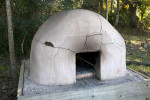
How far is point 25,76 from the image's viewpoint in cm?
386

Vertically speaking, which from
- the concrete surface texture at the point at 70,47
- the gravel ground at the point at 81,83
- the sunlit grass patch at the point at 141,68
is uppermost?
the concrete surface texture at the point at 70,47

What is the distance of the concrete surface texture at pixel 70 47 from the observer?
10.6ft

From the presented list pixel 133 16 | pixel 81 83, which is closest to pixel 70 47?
pixel 81 83

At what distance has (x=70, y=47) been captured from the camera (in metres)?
3.27

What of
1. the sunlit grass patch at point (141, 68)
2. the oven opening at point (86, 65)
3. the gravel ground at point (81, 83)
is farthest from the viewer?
the sunlit grass patch at point (141, 68)

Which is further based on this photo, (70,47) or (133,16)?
(133,16)

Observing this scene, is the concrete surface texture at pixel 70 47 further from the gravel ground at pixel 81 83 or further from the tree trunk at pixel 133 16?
the tree trunk at pixel 133 16

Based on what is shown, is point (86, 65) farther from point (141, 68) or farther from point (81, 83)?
point (141, 68)

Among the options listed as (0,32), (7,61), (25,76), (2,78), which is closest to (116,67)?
(25,76)

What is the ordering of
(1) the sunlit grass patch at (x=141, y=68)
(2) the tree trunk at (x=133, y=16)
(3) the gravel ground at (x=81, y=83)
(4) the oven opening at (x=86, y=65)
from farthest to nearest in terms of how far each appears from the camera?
1. (2) the tree trunk at (x=133, y=16)
2. (1) the sunlit grass patch at (x=141, y=68)
3. (4) the oven opening at (x=86, y=65)
4. (3) the gravel ground at (x=81, y=83)

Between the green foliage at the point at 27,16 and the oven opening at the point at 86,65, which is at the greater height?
the green foliage at the point at 27,16

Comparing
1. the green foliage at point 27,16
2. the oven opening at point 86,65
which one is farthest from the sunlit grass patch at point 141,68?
the green foliage at point 27,16

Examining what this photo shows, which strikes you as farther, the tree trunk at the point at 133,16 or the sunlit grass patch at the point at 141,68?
the tree trunk at the point at 133,16

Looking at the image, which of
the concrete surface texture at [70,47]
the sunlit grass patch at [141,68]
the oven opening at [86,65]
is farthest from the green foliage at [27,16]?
the sunlit grass patch at [141,68]
